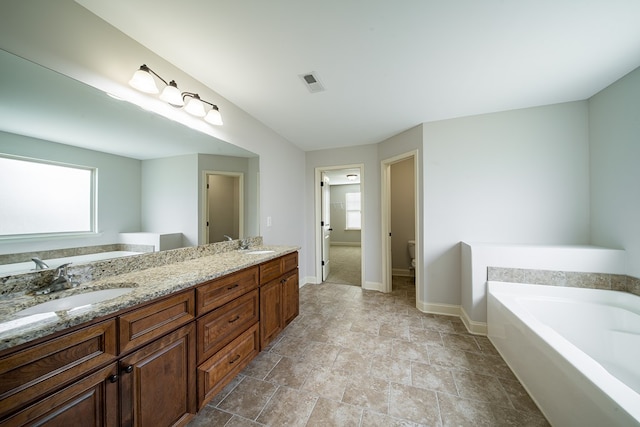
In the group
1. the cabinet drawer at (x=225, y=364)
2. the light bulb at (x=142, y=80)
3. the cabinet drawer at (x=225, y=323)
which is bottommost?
the cabinet drawer at (x=225, y=364)

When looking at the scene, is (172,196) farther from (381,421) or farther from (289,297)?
(381,421)

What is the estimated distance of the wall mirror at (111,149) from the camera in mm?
992

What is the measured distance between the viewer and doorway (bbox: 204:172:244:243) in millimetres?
1936

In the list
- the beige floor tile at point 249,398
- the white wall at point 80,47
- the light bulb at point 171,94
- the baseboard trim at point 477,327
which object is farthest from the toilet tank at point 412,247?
the light bulb at point 171,94

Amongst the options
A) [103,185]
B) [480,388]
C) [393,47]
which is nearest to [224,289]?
[103,185]

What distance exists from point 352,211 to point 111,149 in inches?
274

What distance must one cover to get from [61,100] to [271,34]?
4.01 ft

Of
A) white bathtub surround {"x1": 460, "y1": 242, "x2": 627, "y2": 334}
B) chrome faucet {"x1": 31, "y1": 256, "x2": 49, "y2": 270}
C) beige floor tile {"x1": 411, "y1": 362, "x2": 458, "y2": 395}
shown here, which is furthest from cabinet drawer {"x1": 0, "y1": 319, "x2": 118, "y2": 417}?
white bathtub surround {"x1": 460, "y1": 242, "x2": 627, "y2": 334}

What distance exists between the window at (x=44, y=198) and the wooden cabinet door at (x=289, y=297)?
151cm

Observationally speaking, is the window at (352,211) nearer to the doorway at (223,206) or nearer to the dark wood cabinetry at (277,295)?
the dark wood cabinetry at (277,295)

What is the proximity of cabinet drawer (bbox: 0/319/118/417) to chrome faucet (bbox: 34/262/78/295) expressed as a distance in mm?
447

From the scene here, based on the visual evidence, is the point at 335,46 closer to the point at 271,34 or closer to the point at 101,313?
the point at 271,34

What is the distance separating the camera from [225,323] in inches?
55.9

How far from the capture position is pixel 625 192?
180 cm
